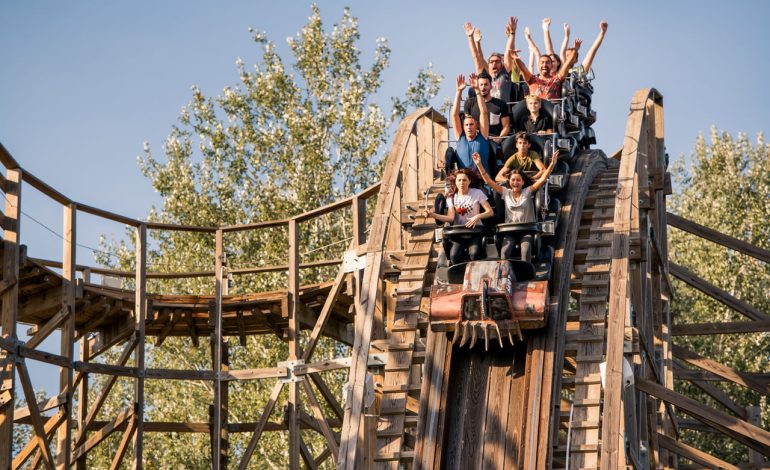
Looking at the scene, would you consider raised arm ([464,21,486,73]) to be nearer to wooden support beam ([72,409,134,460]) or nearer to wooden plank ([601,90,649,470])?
wooden plank ([601,90,649,470])

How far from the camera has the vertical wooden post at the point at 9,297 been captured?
529 inches

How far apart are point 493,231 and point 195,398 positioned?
50.2 feet

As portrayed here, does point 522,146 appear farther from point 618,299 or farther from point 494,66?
point 618,299

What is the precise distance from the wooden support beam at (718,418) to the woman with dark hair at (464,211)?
210 centimetres

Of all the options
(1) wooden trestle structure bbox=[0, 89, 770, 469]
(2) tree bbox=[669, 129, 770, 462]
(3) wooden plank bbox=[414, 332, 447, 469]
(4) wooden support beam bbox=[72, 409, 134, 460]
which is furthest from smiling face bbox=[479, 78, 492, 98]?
(2) tree bbox=[669, 129, 770, 462]

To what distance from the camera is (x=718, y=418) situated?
12.2 m

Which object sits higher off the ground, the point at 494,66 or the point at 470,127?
the point at 494,66

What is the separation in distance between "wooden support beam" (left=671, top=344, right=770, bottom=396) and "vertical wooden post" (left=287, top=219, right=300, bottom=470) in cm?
493

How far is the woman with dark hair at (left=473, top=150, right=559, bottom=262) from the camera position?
40.7 feet

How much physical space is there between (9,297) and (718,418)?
7503mm

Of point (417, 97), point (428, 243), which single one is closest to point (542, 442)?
point (428, 243)

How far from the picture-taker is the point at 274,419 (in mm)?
25859

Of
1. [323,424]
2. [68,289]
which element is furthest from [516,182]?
[68,289]

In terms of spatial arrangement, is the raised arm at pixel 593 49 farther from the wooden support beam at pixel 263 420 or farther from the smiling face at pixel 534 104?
the wooden support beam at pixel 263 420
